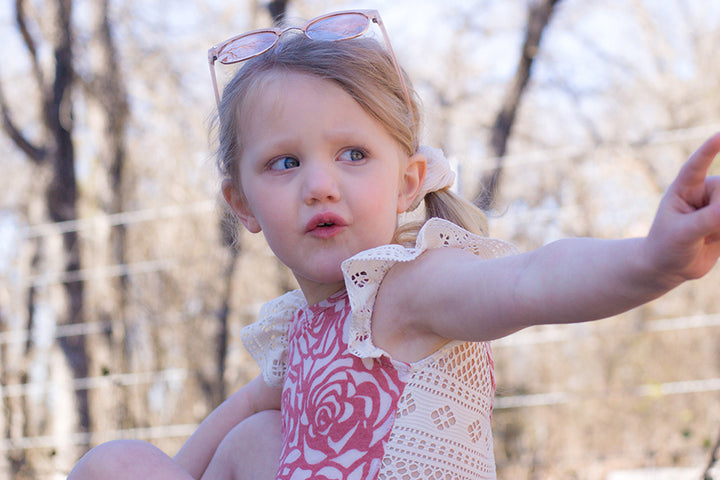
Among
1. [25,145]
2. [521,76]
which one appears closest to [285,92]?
[521,76]

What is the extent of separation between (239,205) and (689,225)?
1004 millimetres

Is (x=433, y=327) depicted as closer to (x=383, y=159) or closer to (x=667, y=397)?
(x=383, y=159)

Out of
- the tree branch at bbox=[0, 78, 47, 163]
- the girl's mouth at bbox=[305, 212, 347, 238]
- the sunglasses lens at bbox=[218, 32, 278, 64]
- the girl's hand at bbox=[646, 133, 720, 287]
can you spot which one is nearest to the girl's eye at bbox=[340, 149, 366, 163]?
the girl's mouth at bbox=[305, 212, 347, 238]

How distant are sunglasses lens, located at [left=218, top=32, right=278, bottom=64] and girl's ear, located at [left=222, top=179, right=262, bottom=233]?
0.83ft

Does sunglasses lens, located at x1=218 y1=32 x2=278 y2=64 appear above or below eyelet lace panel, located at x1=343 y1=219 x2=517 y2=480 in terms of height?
above

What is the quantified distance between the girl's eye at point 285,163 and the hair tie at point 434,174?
288 millimetres

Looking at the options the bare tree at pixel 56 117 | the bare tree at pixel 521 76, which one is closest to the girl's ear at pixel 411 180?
the bare tree at pixel 521 76

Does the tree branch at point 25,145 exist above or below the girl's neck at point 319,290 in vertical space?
below

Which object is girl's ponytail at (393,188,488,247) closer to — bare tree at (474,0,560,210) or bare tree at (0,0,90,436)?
bare tree at (474,0,560,210)

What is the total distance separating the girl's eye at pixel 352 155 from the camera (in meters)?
1.32

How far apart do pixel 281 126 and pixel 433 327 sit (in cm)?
44

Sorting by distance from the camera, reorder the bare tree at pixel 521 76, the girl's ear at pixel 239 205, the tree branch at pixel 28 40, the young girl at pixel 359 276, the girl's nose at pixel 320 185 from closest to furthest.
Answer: the young girl at pixel 359 276, the girl's nose at pixel 320 185, the girl's ear at pixel 239 205, the bare tree at pixel 521 76, the tree branch at pixel 28 40

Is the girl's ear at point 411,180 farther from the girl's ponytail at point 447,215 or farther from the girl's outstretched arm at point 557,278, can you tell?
the girl's outstretched arm at point 557,278

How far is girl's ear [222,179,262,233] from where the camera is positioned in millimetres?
1570
